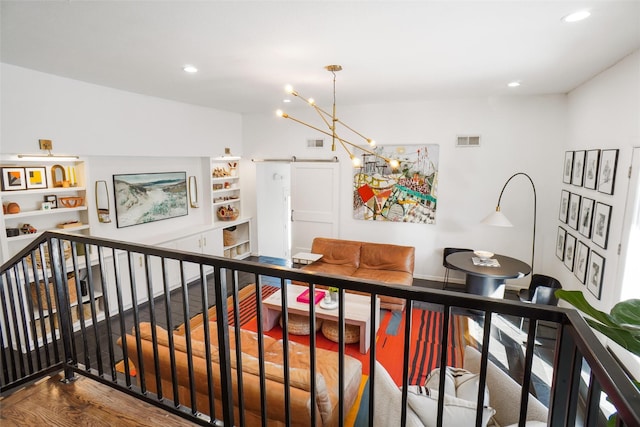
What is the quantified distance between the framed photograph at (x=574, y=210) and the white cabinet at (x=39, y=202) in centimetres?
594

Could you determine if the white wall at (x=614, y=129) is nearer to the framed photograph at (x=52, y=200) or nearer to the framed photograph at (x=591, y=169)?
the framed photograph at (x=591, y=169)

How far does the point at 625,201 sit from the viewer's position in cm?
289

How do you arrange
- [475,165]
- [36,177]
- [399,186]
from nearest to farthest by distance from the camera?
1. [36,177]
2. [475,165]
3. [399,186]

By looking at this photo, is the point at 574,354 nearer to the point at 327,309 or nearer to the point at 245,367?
the point at 245,367

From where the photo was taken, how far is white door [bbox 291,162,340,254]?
20.4 ft

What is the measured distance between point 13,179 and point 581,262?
20.4 ft

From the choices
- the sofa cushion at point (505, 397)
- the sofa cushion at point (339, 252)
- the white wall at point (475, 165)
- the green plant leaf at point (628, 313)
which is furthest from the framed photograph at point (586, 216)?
the green plant leaf at point (628, 313)

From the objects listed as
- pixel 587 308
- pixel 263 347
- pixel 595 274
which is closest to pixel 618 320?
pixel 587 308

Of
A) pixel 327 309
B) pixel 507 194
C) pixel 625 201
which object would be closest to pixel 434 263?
pixel 507 194

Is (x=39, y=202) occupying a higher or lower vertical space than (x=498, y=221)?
higher

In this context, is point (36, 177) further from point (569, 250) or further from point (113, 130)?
point (569, 250)

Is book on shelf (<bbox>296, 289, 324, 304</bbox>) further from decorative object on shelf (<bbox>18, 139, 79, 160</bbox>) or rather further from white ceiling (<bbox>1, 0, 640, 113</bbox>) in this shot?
decorative object on shelf (<bbox>18, 139, 79, 160</bbox>)

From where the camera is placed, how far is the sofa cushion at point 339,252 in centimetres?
538

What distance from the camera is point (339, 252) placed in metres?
5.45
